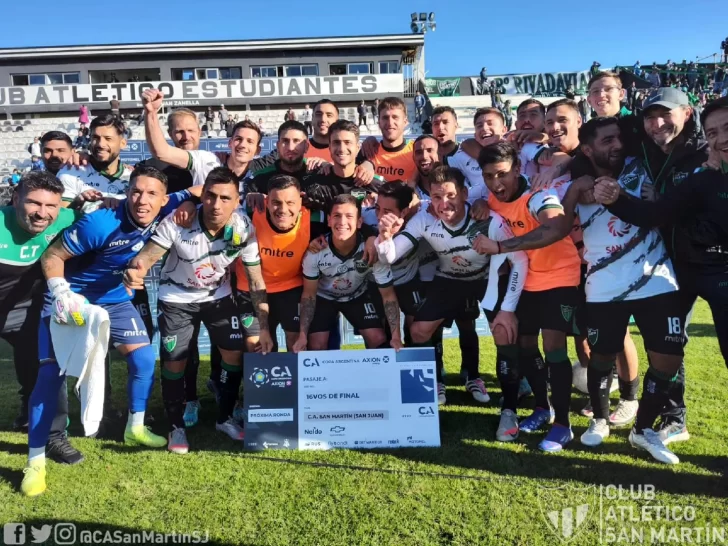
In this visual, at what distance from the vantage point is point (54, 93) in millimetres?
30578

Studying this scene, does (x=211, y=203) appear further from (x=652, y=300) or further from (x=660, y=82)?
(x=660, y=82)

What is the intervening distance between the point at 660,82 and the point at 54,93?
3427 cm

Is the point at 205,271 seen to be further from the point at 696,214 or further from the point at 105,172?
the point at 696,214

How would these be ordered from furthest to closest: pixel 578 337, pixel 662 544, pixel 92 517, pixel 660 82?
pixel 660 82
pixel 578 337
pixel 92 517
pixel 662 544

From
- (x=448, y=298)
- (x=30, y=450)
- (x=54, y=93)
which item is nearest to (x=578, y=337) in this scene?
(x=448, y=298)

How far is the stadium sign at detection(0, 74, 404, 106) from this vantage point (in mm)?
30531

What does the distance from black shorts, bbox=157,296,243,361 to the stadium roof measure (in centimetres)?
3310

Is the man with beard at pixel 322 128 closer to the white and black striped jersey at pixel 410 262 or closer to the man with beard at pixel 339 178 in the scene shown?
the man with beard at pixel 339 178

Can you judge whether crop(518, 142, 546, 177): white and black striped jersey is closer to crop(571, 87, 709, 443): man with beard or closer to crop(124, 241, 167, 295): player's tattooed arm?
crop(571, 87, 709, 443): man with beard

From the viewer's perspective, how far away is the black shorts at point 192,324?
3738mm

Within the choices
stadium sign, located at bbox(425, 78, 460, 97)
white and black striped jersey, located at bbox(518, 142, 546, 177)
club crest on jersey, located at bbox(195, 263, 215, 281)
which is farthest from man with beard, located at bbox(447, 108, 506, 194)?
stadium sign, located at bbox(425, 78, 460, 97)

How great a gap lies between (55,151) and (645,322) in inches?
195

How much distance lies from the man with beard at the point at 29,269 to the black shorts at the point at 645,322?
3.63 meters

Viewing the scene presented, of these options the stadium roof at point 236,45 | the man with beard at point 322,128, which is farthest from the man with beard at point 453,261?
the stadium roof at point 236,45
